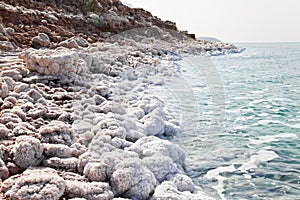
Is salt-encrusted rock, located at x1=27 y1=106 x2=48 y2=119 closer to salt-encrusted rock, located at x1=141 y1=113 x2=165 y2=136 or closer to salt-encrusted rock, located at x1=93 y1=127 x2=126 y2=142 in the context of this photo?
salt-encrusted rock, located at x1=93 y1=127 x2=126 y2=142

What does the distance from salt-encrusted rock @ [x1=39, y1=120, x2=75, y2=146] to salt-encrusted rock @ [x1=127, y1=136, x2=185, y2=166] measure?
2.45 feet

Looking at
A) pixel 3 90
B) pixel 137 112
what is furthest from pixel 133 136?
pixel 3 90

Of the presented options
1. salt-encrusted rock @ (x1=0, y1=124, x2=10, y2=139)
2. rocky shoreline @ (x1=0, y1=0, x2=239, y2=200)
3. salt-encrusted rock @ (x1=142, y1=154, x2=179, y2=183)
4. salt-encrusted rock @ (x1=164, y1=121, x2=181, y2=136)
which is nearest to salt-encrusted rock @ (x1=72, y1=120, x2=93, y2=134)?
rocky shoreline @ (x1=0, y1=0, x2=239, y2=200)

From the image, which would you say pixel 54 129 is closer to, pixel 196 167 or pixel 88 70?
pixel 196 167

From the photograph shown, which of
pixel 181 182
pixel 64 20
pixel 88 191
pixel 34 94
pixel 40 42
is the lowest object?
pixel 181 182

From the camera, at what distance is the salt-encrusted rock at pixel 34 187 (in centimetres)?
290

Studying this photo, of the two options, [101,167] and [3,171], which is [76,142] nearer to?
[101,167]

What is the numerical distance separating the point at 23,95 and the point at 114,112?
146 cm

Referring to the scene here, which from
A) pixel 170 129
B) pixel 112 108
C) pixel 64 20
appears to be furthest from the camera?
pixel 64 20

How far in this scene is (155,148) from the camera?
14.0 feet

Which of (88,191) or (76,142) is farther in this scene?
(76,142)

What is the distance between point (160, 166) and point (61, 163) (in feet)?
3.46

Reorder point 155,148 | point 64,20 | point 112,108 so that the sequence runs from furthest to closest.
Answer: point 64,20
point 112,108
point 155,148

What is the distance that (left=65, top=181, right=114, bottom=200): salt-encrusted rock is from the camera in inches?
122
